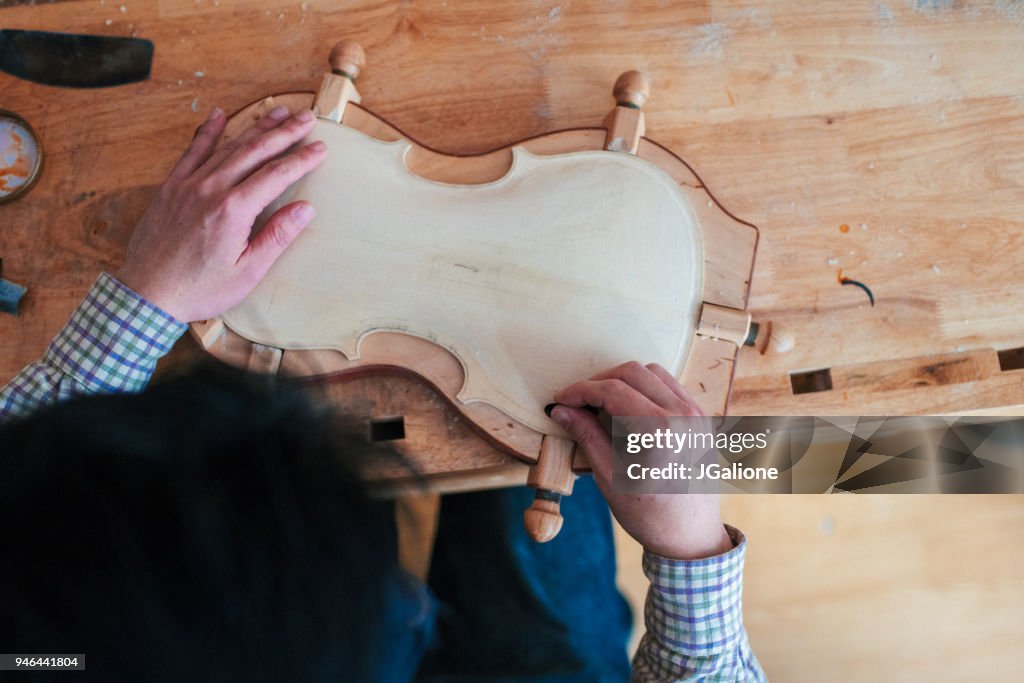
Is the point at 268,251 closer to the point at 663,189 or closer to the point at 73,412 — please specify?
the point at 73,412

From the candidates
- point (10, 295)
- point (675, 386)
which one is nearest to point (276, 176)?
point (10, 295)

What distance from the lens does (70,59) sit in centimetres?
82

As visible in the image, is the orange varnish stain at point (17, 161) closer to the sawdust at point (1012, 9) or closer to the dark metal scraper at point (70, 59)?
the dark metal scraper at point (70, 59)

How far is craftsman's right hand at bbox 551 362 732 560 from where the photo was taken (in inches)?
25.2

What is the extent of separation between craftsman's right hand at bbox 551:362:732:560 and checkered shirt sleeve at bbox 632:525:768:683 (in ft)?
0.06

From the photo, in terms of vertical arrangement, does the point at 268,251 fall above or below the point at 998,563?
above

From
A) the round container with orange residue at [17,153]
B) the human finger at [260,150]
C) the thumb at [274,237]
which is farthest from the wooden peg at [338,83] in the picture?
the round container with orange residue at [17,153]

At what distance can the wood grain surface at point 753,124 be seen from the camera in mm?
791

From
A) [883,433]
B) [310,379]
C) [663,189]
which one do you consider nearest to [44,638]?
[310,379]

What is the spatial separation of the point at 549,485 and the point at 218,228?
44 centimetres

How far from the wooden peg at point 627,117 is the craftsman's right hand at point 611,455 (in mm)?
259

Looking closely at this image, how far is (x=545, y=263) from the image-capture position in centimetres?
72

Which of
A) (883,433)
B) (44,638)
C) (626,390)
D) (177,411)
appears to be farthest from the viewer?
(883,433)

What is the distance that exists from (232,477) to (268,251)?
1.02ft
